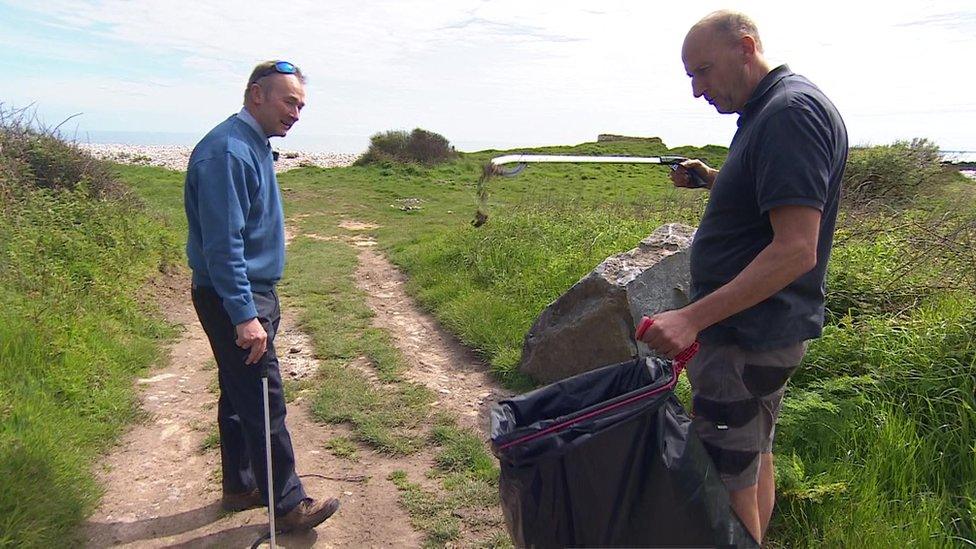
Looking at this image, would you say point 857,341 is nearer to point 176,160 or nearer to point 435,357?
point 435,357

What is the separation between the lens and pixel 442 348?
23.0 feet

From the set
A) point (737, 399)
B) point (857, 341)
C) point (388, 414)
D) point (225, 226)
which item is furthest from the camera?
point (388, 414)

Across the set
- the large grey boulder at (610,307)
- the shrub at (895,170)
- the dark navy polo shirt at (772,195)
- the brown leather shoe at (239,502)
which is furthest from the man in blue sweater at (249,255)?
the shrub at (895,170)

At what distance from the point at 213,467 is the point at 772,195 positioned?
394 cm

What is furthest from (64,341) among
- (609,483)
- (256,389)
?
(609,483)

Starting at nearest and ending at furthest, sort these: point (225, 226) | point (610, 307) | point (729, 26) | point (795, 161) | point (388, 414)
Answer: point (795, 161) < point (729, 26) < point (225, 226) < point (388, 414) < point (610, 307)

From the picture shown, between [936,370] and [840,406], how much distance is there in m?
0.64

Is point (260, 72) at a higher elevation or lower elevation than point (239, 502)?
higher

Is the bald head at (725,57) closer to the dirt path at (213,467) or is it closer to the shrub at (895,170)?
the dirt path at (213,467)

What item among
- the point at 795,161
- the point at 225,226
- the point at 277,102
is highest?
the point at 277,102

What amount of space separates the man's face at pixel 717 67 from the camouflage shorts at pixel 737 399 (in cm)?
94

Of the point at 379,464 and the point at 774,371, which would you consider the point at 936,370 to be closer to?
the point at 774,371

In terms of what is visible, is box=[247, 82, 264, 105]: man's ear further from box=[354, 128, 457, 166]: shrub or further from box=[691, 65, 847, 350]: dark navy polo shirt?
box=[354, 128, 457, 166]: shrub

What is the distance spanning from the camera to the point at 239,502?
399 cm
